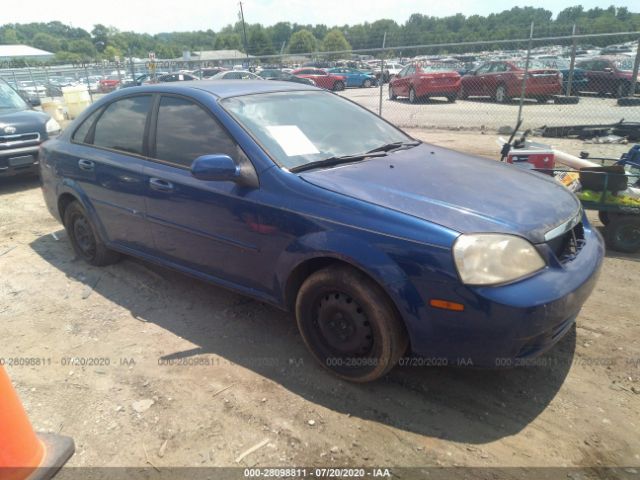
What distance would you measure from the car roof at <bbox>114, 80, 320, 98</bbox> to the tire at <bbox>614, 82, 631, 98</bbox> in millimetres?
12396

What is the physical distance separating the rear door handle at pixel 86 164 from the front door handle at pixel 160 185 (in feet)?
2.83

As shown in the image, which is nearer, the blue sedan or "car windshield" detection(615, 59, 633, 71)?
the blue sedan

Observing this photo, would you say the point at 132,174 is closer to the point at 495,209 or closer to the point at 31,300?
the point at 31,300

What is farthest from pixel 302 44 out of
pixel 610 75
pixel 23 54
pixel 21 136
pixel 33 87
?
pixel 21 136

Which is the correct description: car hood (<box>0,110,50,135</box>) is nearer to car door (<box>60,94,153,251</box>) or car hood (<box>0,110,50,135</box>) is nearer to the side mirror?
car door (<box>60,94,153,251</box>)

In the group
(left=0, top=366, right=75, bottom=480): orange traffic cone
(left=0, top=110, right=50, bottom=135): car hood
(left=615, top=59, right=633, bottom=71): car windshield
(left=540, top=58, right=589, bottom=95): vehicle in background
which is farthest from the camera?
(left=540, top=58, right=589, bottom=95): vehicle in background

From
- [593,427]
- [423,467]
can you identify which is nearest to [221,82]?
[423,467]

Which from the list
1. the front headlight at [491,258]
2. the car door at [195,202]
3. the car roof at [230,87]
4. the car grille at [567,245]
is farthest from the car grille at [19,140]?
the car grille at [567,245]

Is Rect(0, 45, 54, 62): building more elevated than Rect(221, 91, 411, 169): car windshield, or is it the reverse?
Rect(0, 45, 54, 62): building

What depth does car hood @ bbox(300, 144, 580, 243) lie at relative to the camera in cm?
239

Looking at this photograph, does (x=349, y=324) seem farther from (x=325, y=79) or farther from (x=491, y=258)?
(x=325, y=79)

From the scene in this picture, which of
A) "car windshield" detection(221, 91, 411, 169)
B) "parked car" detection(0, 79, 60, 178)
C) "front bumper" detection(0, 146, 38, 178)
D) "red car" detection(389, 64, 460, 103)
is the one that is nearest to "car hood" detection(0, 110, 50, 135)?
"parked car" detection(0, 79, 60, 178)

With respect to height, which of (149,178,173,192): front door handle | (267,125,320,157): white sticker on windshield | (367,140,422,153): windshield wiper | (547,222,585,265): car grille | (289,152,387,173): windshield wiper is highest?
(267,125,320,157): white sticker on windshield

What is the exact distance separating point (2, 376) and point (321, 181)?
181 cm
